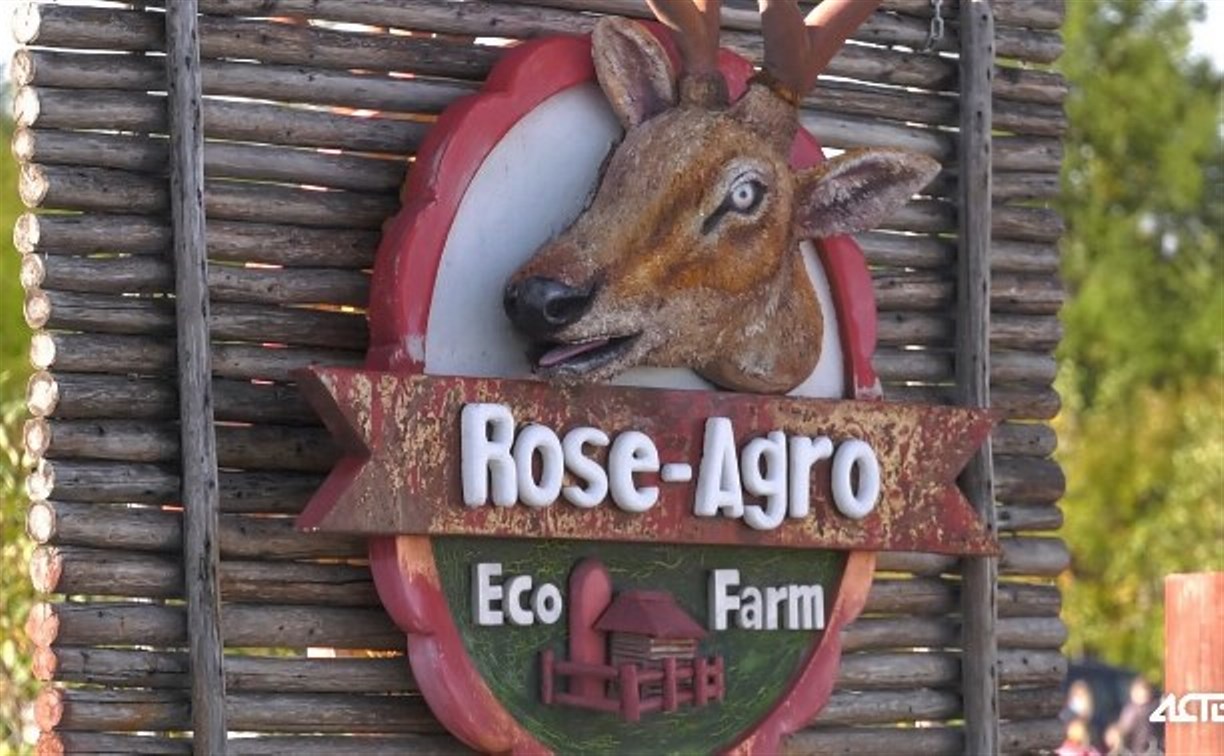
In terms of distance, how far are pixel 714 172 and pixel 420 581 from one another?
1.50 metres

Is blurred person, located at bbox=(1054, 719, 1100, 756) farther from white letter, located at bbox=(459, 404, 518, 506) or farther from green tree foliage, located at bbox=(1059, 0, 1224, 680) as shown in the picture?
green tree foliage, located at bbox=(1059, 0, 1224, 680)

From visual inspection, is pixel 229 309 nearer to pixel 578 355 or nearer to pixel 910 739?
pixel 578 355

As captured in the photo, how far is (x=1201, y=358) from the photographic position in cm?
3138

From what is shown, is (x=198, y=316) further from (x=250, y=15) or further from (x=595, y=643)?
(x=595, y=643)

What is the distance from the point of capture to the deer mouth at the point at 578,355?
7902 millimetres

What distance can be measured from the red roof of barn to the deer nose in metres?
0.88

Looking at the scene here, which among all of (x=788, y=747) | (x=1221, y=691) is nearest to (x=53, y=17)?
(x=788, y=747)

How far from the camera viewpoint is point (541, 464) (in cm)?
796

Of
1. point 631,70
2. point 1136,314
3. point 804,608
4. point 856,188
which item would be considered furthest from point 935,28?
point 1136,314

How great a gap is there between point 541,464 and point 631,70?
1227mm

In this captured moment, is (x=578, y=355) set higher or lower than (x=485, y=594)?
higher

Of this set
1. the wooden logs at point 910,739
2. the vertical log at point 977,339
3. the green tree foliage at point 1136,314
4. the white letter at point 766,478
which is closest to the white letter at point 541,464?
the white letter at point 766,478

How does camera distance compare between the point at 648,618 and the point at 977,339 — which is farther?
the point at 977,339

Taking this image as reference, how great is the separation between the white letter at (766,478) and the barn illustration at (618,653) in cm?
39
